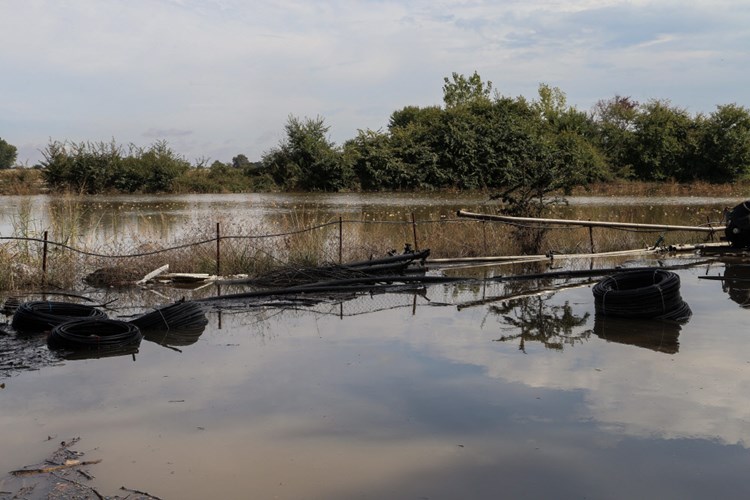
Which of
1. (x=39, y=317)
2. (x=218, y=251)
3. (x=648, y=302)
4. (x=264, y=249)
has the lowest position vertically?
(x=39, y=317)

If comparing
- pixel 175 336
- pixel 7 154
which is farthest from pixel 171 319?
pixel 7 154

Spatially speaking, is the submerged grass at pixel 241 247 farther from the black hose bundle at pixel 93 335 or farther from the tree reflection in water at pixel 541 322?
the black hose bundle at pixel 93 335

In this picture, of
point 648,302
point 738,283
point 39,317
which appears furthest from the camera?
point 738,283

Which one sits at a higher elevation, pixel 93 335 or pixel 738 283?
pixel 738 283

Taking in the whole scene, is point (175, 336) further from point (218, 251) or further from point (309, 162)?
point (309, 162)

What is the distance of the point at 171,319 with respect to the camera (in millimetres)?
10930

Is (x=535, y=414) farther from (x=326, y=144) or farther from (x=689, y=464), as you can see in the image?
(x=326, y=144)

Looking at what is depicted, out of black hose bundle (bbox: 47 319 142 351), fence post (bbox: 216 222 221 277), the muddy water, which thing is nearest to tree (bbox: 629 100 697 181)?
the muddy water

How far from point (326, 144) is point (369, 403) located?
159 ft

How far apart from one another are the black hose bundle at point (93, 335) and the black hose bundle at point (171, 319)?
584mm

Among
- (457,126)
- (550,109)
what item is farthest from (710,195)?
(550,109)

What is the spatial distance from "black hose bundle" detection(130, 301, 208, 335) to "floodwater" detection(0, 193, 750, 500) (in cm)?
36

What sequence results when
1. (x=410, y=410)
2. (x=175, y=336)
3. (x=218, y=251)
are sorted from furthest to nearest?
(x=218, y=251) → (x=175, y=336) → (x=410, y=410)

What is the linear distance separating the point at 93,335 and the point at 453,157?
42676mm
